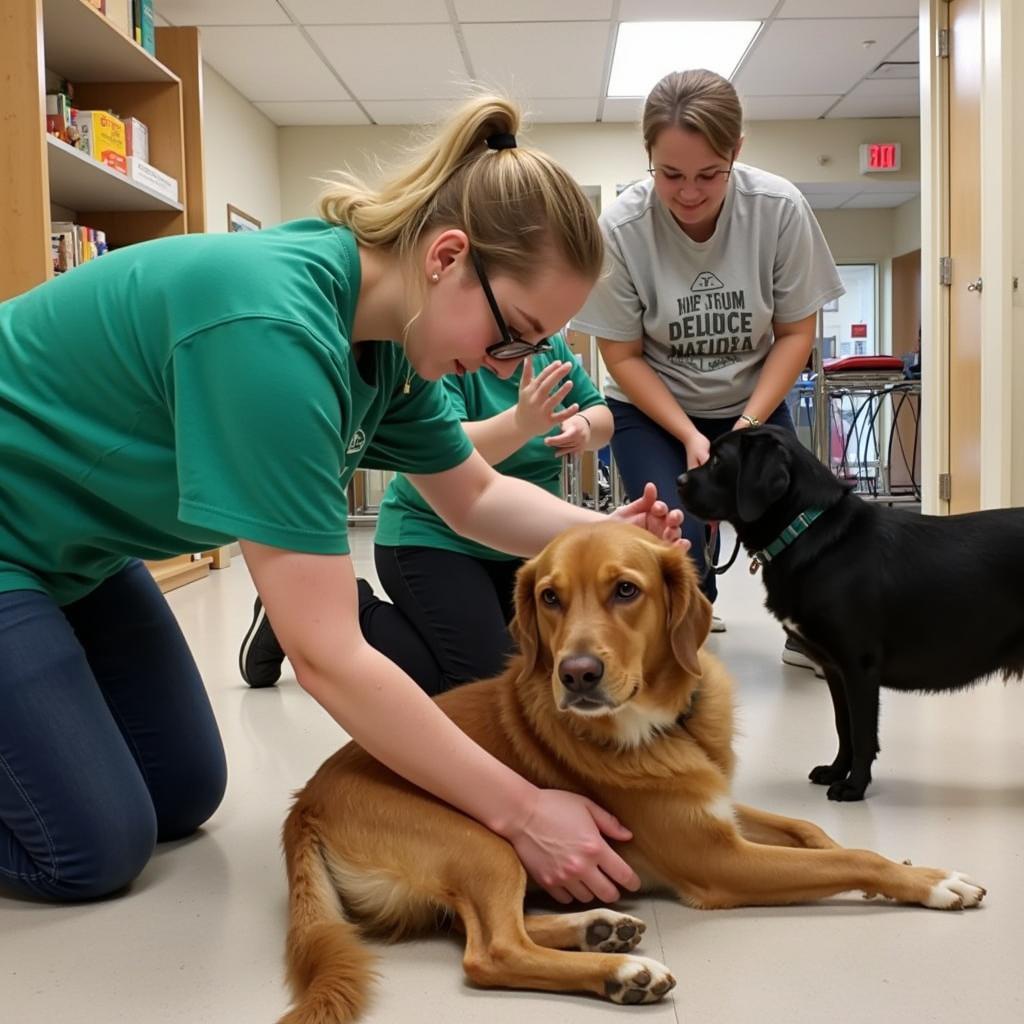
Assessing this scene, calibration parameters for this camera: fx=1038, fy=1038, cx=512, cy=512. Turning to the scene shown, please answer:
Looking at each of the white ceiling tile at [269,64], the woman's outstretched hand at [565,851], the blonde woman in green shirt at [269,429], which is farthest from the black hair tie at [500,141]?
the white ceiling tile at [269,64]

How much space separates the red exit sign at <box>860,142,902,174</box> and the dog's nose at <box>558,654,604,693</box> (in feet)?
28.5

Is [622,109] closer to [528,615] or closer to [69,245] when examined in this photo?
[69,245]

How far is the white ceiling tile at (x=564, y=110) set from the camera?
27.0 feet

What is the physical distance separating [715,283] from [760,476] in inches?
37.1

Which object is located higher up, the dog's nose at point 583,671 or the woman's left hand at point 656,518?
the woman's left hand at point 656,518

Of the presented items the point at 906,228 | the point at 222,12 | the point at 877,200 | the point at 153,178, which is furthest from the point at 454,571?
the point at 906,228

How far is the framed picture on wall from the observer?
7.52 metres

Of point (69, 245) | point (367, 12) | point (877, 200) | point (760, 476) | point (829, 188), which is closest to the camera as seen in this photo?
point (760, 476)

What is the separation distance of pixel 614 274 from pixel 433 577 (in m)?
1.11

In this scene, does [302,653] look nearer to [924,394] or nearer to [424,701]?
[424,701]

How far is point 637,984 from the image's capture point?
46.6 inches

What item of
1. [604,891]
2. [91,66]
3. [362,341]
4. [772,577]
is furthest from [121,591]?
[91,66]

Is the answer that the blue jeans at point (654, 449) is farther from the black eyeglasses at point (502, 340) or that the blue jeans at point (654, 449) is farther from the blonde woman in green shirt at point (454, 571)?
the black eyeglasses at point (502, 340)

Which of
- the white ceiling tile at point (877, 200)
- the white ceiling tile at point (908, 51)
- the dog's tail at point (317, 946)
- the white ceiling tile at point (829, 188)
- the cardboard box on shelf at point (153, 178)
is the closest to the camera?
the dog's tail at point (317, 946)
